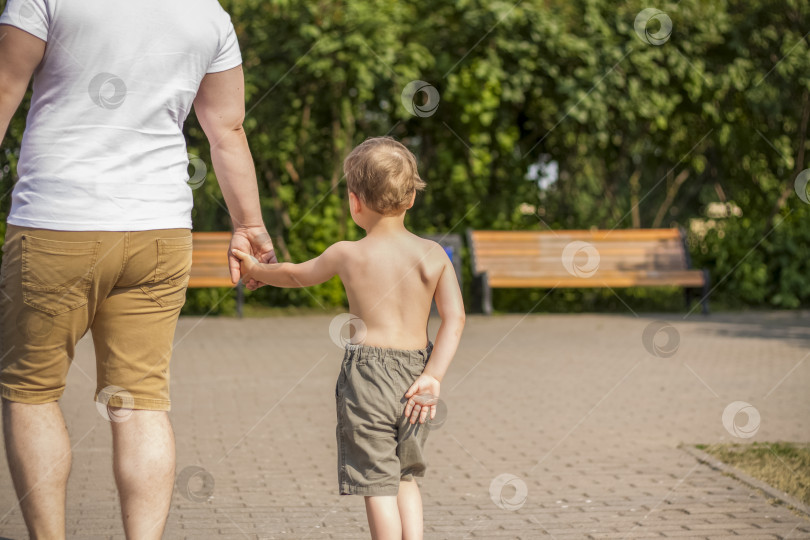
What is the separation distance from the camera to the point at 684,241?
499 inches

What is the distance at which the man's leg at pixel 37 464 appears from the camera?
9.48ft

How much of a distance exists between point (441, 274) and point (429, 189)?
10.1 metres

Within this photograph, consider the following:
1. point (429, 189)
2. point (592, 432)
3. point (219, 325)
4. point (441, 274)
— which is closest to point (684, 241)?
point (429, 189)

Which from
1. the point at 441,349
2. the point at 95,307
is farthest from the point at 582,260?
the point at 95,307

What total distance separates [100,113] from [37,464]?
922 mm

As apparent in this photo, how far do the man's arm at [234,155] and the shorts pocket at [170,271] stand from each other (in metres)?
0.21

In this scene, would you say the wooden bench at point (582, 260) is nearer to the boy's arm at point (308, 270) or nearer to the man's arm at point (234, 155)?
the man's arm at point (234, 155)

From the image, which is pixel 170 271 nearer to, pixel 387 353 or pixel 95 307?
pixel 95 307

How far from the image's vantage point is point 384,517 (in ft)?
10.0

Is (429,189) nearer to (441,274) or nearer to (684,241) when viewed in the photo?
(684,241)

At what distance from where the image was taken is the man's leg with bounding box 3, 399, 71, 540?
2889 millimetres

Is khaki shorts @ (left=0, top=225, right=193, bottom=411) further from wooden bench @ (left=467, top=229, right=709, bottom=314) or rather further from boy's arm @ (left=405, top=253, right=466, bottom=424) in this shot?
wooden bench @ (left=467, top=229, right=709, bottom=314)

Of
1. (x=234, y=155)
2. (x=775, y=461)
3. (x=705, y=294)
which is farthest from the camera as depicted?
(x=705, y=294)

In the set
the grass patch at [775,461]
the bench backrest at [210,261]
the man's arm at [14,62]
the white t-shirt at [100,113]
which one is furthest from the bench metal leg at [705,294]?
the man's arm at [14,62]
